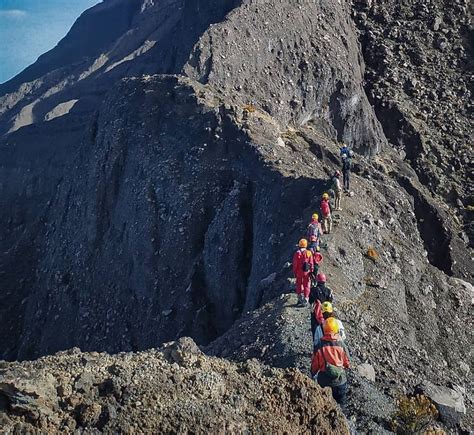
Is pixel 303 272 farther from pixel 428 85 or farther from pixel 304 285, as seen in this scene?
pixel 428 85

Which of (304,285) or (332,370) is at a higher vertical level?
(332,370)

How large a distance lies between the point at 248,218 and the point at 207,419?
18.9 metres

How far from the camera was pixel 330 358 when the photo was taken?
15.5 m

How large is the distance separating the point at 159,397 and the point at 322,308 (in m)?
5.12

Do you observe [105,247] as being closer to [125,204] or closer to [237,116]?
[125,204]

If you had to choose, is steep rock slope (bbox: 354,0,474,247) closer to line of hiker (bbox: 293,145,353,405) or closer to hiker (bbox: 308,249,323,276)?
line of hiker (bbox: 293,145,353,405)

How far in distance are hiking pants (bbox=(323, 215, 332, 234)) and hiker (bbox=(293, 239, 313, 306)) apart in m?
5.31

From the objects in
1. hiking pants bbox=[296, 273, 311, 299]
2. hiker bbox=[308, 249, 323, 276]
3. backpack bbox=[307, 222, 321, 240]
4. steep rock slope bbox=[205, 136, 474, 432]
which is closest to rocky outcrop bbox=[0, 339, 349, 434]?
steep rock slope bbox=[205, 136, 474, 432]

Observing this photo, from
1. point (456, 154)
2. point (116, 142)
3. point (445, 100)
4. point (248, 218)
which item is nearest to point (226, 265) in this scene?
point (248, 218)

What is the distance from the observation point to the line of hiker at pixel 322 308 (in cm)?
1559

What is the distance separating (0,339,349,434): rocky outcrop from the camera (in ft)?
41.7

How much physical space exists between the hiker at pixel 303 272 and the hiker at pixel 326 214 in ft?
17.3

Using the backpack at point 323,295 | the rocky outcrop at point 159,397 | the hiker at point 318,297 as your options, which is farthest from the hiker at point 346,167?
the rocky outcrop at point 159,397

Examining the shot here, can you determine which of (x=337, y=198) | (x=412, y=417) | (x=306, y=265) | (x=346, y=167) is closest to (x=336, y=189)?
(x=337, y=198)
